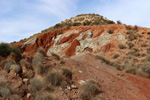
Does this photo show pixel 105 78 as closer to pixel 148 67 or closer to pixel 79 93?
pixel 79 93

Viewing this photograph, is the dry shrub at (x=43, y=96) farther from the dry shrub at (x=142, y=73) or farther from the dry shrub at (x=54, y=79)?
the dry shrub at (x=142, y=73)

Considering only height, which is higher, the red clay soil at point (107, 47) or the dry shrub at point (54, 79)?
the red clay soil at point (107, 47)

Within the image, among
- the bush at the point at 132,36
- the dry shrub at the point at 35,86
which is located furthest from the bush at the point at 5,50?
the bush at the point at 132,36

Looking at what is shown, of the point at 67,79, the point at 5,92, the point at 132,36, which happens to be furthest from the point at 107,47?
the point at 5,92

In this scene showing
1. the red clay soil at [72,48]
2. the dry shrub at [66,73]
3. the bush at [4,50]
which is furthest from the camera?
the red clay soil at [72,48]

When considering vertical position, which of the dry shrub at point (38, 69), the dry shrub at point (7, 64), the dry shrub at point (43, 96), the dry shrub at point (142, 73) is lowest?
the dry shrub at point (142, 73)

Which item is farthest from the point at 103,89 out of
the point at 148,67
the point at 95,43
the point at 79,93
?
the point at 95,43

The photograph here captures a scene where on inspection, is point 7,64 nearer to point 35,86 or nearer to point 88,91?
point 35,86

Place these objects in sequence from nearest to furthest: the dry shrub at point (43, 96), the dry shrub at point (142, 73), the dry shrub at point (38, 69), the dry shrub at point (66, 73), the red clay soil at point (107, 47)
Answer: the dry shrub at point (43, 96), the dry shrub at point (38, 69), the dry shrub at point (66, 73), the dry shrub at point (142, 73), the red clay soil at point (107, 47)

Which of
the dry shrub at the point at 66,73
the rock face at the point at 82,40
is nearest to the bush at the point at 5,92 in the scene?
the dry shrub at the point at 66,73

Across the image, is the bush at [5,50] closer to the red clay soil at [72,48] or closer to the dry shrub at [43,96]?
the dry shrub at [43,96]

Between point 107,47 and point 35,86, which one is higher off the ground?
point 107,47

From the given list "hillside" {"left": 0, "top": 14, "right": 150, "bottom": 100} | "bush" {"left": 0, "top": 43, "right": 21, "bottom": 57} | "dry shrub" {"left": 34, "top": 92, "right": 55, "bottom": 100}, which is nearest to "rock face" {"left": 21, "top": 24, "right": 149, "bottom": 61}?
"hillside" {"left": 0, "top": 14, "right": 150, "bottom": 100}

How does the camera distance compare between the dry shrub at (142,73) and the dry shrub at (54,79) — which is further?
the dry shrub at (142,73)
